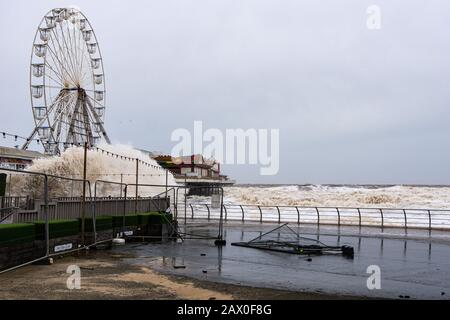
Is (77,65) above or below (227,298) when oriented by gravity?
above

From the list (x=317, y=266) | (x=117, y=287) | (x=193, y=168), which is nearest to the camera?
(x=117, y=287)

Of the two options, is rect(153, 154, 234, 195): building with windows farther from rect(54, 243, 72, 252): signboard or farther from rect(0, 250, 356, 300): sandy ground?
rect(0, 250, 356, 300): sandy ground

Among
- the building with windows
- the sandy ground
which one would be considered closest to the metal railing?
the sandy ground

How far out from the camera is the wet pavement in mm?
9805

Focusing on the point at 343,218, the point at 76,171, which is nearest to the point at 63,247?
the point at 343,218

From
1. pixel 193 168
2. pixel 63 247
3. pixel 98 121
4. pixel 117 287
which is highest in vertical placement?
pixel 98 121

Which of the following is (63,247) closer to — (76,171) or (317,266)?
(317,266)

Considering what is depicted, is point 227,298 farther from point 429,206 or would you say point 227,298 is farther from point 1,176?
point 429,206

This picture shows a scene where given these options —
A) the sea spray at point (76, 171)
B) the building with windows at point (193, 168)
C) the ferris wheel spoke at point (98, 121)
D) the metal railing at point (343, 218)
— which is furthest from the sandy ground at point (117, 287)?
the building with windows at point (193, 168)

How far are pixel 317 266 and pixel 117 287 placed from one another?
18.6 feet

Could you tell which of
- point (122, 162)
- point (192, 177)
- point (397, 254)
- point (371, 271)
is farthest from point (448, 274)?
point (192, 177)

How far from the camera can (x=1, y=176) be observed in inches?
629

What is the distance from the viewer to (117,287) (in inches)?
353
